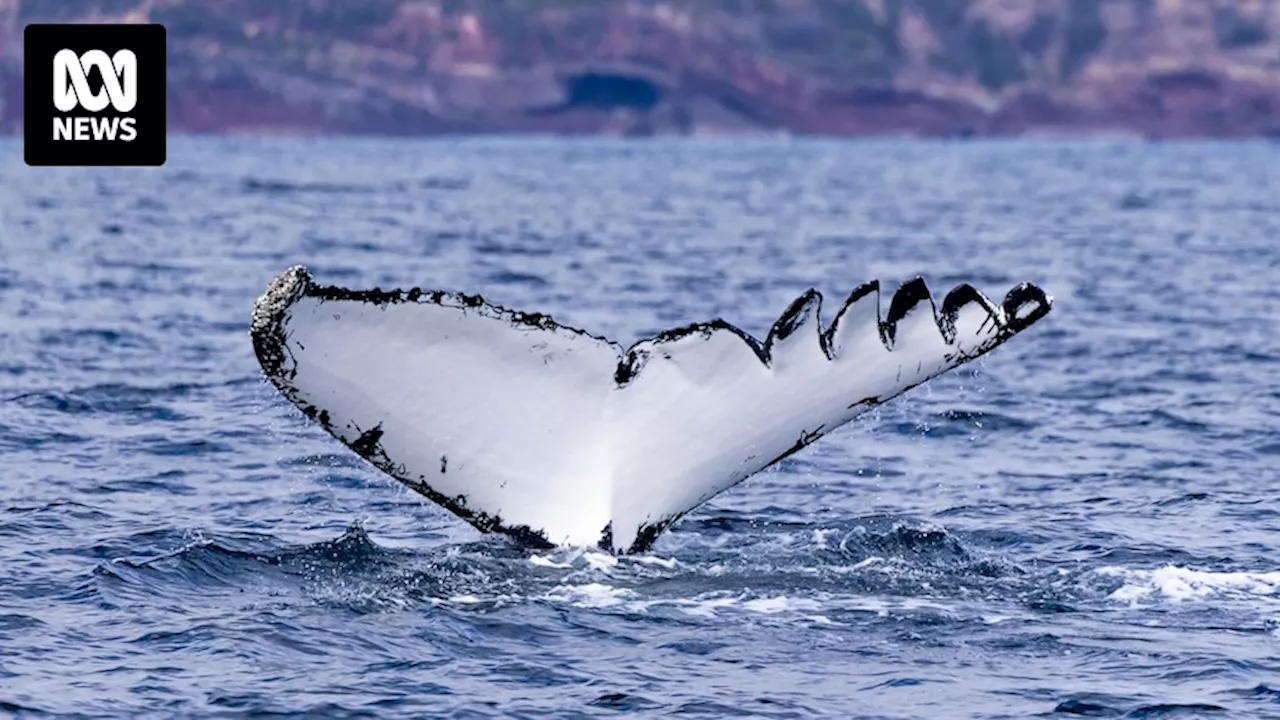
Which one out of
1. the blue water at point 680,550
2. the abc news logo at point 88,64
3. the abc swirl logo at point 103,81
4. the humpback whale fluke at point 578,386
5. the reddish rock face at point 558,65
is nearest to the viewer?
the humpback whale fluke at point 578,386

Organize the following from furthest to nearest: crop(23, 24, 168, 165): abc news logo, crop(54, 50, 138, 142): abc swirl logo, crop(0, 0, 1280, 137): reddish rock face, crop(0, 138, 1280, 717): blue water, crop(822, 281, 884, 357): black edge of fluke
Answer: crop(0, 0, 1280, 137): reddish rock face < crop(54, 50, 138, 142): abc swirl logo < crop(23, 24, 168, 165): abc news logo < crop(0, 138, 1280, 717): blue water < crop(822, 281, 884, 357): black edge of fluke

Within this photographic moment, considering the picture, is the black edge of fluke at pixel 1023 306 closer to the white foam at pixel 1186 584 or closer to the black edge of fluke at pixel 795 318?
the black edge of fluke at pixel 795 318

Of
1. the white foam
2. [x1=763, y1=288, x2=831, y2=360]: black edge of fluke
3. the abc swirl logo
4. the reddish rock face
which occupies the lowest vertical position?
the white foam

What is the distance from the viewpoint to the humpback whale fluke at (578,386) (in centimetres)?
897

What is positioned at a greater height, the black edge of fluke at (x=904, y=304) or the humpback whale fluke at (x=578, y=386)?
the black edge of fluke at (x=904, y=304)

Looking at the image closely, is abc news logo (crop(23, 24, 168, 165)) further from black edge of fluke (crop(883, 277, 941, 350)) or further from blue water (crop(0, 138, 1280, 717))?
black edge of fluke (crop(883, 277, 941, 350))

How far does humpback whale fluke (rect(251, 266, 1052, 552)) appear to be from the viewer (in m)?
8.97

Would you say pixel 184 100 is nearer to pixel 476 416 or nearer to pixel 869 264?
pixel 869 264

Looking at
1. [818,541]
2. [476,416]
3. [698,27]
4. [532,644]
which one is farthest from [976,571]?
[698,27]

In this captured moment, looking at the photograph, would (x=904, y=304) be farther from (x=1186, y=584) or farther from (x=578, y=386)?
(x=1186, y=584)

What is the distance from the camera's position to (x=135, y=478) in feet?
50.9

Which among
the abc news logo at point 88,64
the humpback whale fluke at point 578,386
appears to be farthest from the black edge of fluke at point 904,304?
the abc news logo at point 88,64

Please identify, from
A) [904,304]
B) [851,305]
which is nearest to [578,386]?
[851,305]

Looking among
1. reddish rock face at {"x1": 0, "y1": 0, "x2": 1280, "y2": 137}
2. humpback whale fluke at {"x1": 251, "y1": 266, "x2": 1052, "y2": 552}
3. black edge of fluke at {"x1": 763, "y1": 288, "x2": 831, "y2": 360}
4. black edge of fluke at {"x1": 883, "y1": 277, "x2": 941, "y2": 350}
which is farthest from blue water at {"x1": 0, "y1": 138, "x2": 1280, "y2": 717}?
reddish rock face at {"x1": 0, "y1": 0, "x2": 1280, "y2": 137}
